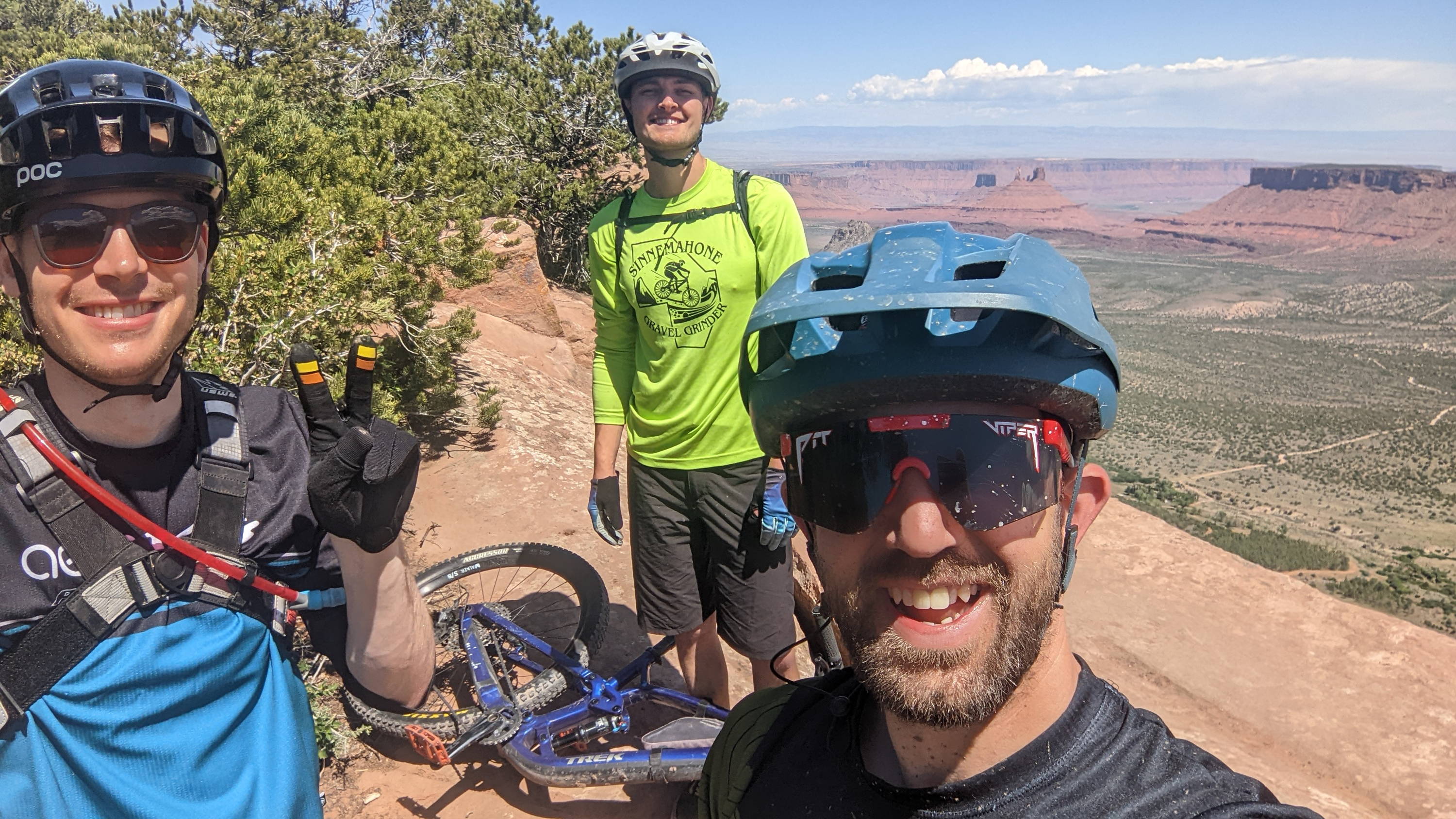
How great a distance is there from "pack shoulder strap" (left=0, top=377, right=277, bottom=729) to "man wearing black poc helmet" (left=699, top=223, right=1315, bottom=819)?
1.03m

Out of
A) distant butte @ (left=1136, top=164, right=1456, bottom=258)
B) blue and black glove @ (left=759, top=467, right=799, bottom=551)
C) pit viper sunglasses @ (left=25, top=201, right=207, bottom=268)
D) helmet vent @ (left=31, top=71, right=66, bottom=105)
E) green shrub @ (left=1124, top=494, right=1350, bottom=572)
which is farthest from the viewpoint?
distant butte @ (left=1136, top=164, right=1456, bottom=258)

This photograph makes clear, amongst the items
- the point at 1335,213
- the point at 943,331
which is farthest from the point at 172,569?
the point at 1335,213

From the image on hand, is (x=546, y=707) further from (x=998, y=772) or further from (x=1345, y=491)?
(x=1345, y=491)

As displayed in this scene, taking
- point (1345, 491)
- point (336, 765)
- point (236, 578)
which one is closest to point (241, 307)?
point (336, 765)

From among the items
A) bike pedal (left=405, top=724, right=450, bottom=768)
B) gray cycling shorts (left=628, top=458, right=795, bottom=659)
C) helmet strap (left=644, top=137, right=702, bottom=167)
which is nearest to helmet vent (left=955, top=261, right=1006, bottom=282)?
gray cycling shorts (left=628, top=458, right=795, bottom=659)

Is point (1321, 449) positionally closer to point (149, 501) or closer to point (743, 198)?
point (743, 198)

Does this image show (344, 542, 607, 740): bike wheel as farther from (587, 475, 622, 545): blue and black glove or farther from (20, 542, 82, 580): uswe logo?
(20, 542, 82, 580): uswe logo

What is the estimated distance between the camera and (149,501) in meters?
1.63

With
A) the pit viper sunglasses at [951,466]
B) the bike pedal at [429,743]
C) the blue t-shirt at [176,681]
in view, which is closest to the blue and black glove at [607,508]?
the bike pedal at [429,743]

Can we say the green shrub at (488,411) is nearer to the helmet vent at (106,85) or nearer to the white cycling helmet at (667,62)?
the white cycling helmet at (667,62)

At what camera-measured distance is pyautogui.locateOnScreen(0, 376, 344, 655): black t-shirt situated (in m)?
1.47

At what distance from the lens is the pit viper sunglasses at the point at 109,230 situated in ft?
5.30

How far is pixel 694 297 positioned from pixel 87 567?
2059mm

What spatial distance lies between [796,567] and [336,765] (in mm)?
3419
